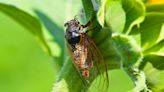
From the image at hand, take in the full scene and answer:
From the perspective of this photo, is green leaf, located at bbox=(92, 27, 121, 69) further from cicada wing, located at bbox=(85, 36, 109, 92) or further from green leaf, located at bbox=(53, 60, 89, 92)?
green leaf, located at bbox=(53, 60, 89, 92)

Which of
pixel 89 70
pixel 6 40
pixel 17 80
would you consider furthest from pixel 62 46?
pixel 6 40

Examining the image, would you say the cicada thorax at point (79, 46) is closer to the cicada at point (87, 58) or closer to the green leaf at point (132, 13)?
the cicada at point (87, 58)

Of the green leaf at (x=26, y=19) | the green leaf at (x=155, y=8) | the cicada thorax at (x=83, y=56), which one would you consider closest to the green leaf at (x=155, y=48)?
the green leaf at (x=155, y=8)

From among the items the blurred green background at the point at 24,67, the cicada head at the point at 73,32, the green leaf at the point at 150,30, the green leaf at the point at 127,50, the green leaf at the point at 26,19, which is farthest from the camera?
the blurred green background at the point at 24,67

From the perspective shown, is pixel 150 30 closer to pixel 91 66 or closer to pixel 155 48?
pixel 155 48

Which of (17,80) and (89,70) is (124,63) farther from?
(17,80)

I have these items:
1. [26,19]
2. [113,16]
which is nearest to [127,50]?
[113,16]
